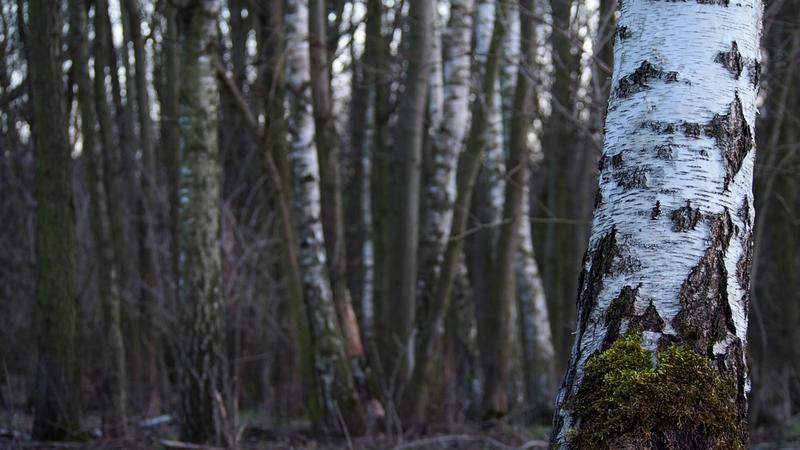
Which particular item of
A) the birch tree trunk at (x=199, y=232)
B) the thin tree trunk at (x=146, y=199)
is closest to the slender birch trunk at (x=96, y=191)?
the thin tree trunk at (x=146, y=199)

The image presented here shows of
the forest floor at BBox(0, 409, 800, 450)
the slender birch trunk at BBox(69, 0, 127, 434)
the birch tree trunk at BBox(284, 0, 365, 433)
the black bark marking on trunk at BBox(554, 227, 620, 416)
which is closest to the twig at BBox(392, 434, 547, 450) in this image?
the forest floor at BBox(0, 409, 800, 450)

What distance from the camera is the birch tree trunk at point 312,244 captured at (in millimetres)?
8148

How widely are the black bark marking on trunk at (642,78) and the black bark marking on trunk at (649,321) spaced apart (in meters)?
0.63

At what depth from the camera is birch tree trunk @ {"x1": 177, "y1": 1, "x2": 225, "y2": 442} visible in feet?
22.8

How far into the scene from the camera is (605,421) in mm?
2203

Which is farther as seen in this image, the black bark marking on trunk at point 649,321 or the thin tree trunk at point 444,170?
the thin tree trunk at point 444,170

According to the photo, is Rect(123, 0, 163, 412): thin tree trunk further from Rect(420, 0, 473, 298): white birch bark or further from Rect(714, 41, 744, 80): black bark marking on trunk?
Rect(714, 41, 744, 80): black bark marking on trunk

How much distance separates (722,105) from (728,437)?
2.98 feet

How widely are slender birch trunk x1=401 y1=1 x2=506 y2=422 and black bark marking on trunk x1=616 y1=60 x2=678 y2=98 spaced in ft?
19.0

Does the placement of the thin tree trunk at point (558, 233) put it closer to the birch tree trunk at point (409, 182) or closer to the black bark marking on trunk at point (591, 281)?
the birch tree trunk at point (409, 182)

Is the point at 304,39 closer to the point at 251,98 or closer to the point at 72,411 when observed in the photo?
the point at 72,411

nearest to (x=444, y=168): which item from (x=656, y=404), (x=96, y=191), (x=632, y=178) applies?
(x=96, y=191)

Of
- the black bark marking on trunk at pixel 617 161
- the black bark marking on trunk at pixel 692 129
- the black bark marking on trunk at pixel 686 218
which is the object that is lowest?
the black bark marking on trunk at pixel 686 218

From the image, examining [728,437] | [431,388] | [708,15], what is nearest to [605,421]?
[728,437]
